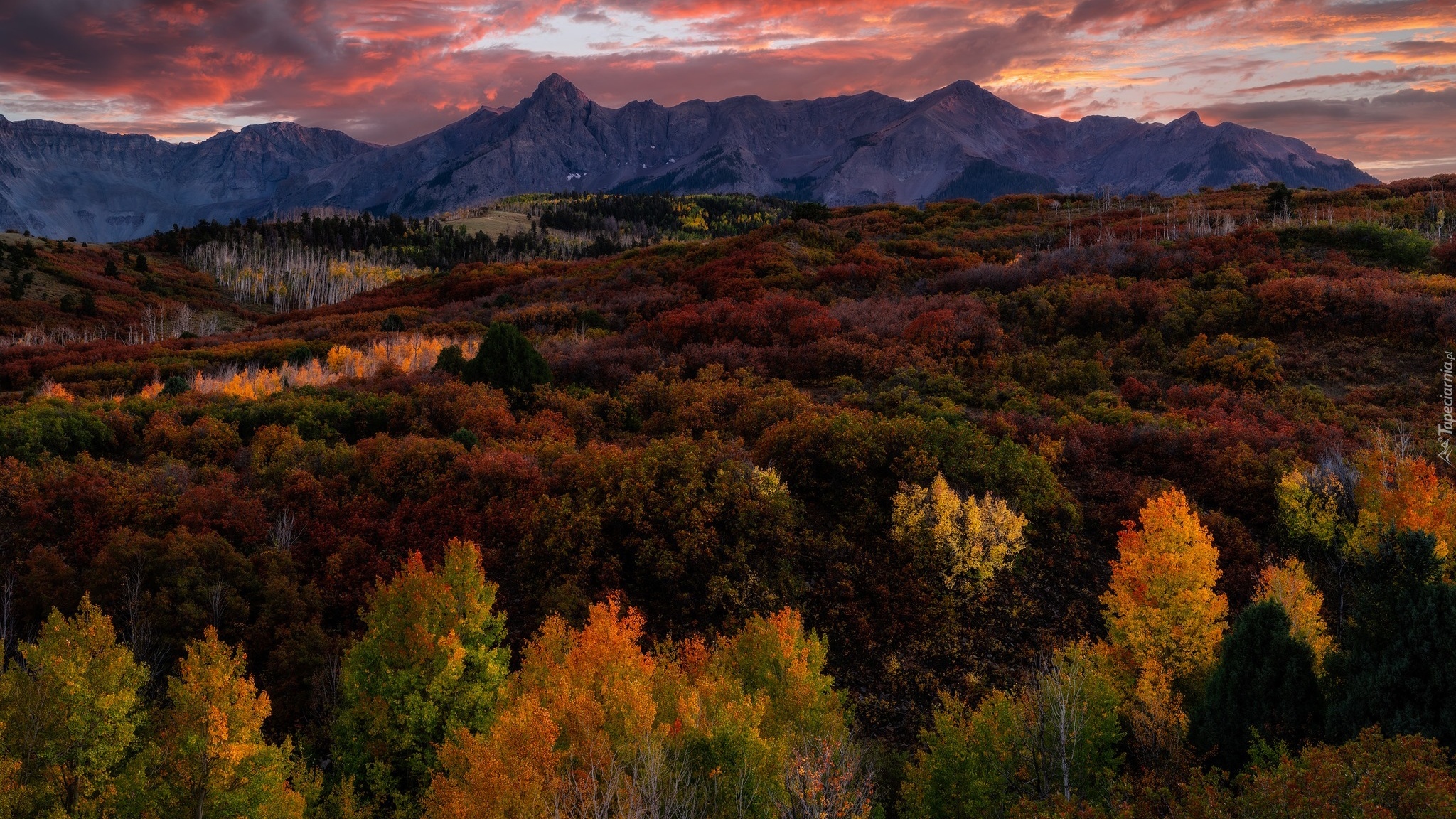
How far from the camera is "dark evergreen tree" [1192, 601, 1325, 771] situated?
1102 centimetres

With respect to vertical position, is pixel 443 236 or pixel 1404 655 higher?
pixel 443 236

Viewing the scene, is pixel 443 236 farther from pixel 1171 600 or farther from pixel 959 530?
pixel 1171 600

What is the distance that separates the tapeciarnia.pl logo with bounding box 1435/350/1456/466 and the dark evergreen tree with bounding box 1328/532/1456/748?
1110cm

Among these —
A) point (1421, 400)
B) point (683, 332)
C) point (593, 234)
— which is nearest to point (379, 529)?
point (683, 332)

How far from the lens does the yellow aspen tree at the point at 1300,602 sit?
12.6 meters

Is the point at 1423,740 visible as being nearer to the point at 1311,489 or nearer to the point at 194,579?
the point at 1311,489

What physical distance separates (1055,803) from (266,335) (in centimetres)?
5184

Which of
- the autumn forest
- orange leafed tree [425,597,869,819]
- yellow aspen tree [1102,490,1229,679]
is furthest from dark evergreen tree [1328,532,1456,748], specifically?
orange leafed tree [425,597,869,819]

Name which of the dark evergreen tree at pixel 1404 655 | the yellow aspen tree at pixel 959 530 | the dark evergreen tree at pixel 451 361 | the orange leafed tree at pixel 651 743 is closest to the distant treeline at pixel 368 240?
the dark evergreen tree at pixel 451 361

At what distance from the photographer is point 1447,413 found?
814 inches

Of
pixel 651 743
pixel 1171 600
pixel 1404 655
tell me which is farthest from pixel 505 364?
pixel 1404 655

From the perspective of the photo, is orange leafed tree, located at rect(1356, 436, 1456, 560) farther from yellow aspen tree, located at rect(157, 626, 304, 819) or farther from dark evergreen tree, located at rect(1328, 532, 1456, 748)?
yellow aspen tree, located at rect(157, 626, 304, 819)

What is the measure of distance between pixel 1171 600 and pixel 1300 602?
2395 millimetres

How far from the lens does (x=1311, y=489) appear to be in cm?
1731
